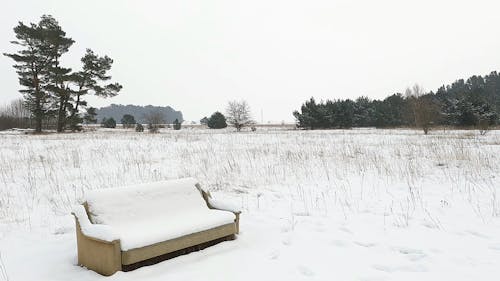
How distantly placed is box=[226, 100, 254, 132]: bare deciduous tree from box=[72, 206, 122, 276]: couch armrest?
46.8 metres

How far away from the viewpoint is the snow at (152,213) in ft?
11.5

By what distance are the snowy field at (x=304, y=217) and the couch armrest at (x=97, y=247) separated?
109 millimetres

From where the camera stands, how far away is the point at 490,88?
87.2 m

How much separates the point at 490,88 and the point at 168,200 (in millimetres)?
106895

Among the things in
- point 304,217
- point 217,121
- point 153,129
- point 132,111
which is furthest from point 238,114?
point 132,111

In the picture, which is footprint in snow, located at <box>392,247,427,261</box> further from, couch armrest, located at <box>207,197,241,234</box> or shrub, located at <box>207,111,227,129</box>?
shrub, located at <box>207,111,227,129</box>

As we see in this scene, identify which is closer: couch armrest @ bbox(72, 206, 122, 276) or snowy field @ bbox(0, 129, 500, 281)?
couch armrest @ bbox(72, 206, 122, 276)

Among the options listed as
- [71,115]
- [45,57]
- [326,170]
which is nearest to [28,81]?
[45,57]

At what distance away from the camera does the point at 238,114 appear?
5131 cm

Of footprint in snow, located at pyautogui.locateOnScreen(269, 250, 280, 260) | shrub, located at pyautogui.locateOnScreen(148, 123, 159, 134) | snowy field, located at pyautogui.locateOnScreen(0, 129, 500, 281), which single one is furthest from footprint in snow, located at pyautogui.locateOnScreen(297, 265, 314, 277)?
shrub, located at pyautogui.locateOnScreen(148, 123, 159, 134)

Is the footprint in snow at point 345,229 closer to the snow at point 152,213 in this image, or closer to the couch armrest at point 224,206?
the couch armrest at point 224,206

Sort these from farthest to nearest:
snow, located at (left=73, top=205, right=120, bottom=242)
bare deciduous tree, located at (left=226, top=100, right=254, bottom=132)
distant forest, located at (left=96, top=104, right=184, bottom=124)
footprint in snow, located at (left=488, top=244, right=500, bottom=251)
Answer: distant forest, located at (left=96, top=104, right=184, bottom=124), bare deciduous tree, located at (left=226, top=100, right=254, bottom=132), footprint in snow, located at (left=488, top=244, right=500, bottom=251), snow, located at (left=73, top=205, right=120, bottom=242)

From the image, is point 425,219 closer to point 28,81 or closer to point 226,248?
point 226,248

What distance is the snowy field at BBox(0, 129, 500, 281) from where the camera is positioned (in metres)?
3.47
